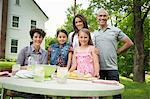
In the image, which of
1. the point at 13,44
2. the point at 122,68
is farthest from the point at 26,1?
the point at 122,68

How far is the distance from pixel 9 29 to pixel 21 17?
1.66m

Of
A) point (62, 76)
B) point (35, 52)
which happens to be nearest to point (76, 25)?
point (35, 52)

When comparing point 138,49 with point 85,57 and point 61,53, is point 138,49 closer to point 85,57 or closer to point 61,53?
point 61,53

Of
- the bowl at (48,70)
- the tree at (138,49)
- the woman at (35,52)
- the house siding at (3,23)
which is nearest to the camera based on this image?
the bowl at (48,70)

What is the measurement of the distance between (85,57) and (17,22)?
75.6 feet

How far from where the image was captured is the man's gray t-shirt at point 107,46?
4715mm

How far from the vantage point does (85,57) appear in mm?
4379

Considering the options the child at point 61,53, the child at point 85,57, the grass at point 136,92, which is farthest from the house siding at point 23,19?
the child at point 85,57

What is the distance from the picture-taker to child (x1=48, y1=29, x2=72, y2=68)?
15.7ft

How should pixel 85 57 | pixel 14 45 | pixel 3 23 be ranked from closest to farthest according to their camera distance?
pixel 85 57, pixel 3 23, pixel 14 45

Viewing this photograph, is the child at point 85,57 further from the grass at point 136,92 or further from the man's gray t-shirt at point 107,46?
the grass at point 136,92

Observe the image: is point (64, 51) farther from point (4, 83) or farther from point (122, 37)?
point (4, 83)

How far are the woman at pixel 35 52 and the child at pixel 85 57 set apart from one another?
476 mm

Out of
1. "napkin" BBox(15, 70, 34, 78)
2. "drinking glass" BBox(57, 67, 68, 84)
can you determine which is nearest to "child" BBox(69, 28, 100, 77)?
"napkin" BBox(15, 70, 34, 78)
